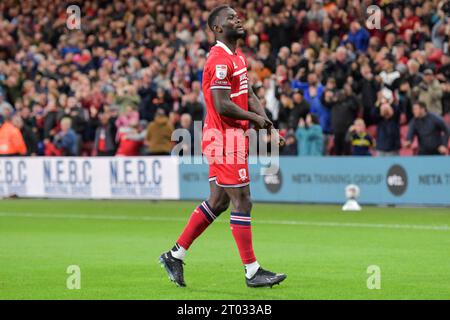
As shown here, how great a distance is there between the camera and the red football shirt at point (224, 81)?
10000 millimetres

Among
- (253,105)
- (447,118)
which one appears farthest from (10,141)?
(253,105)

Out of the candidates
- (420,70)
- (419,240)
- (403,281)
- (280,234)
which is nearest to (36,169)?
(420,70)

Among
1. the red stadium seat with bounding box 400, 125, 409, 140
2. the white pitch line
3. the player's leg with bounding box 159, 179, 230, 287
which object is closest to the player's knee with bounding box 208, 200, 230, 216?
the player's leg with bounding box 159, 179, 230, 287

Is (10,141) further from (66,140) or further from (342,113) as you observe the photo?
(342,113)

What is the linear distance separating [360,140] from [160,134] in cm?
539

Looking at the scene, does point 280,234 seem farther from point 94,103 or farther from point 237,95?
point 94,103

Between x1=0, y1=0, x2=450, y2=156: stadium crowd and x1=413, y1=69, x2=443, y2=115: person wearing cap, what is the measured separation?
0.02m

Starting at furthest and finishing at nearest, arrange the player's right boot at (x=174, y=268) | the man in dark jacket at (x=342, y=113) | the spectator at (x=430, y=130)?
the man in dark jacket at (x=342, y=113) → the spectator at (x=430, y=130) → the player's right boot at (x=174, y=268)

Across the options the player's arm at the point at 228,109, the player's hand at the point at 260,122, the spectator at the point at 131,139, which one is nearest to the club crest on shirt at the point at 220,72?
the player's arm at the point at 228,109

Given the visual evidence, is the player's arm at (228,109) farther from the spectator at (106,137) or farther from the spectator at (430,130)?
the spectator at (106,137)

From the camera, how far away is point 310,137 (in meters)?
Result: 24.3

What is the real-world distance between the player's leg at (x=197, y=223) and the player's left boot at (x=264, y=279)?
684 millimetres

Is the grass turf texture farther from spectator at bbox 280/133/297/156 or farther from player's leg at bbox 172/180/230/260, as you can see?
spectator at bbox 280/133/297/156

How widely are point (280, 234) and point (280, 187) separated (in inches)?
290
